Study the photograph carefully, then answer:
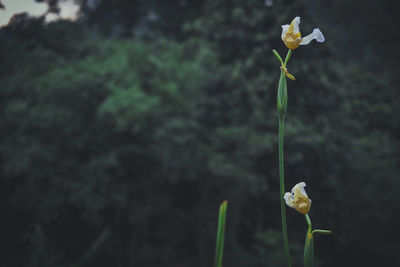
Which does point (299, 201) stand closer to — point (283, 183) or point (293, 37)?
point (283, 183)

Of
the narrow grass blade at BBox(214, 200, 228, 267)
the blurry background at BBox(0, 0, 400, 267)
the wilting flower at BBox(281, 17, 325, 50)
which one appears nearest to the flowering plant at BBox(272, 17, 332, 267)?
the wilting flower at BBox(281, 17, 325, 50)

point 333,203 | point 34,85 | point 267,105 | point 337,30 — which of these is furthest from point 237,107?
point 337,30

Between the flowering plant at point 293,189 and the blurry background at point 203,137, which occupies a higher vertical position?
the blurry background at point 203,137

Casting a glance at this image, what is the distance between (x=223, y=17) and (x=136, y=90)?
2172mm

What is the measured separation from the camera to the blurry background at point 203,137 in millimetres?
5180

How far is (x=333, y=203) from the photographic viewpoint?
6.93m

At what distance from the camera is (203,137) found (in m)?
6.57

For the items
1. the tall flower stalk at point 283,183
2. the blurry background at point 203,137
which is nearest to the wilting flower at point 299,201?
the tall flower stalk at point 283,183

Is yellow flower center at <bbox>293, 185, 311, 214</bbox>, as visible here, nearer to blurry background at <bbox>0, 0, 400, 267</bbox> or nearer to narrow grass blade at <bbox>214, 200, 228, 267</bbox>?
narrow grass blade at <bbox>214, 200, 228, 267</bbox>

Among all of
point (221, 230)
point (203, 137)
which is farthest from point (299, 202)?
point (203, 137)

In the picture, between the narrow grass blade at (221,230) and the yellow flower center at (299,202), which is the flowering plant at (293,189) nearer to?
the yellow flower center at (299,202)

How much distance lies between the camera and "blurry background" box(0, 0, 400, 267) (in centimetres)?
518

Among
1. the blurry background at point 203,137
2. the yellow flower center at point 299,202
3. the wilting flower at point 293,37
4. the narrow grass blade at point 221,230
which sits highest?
the blurry background at point 203,137

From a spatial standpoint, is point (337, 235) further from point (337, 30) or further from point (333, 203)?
point (337, 30)
